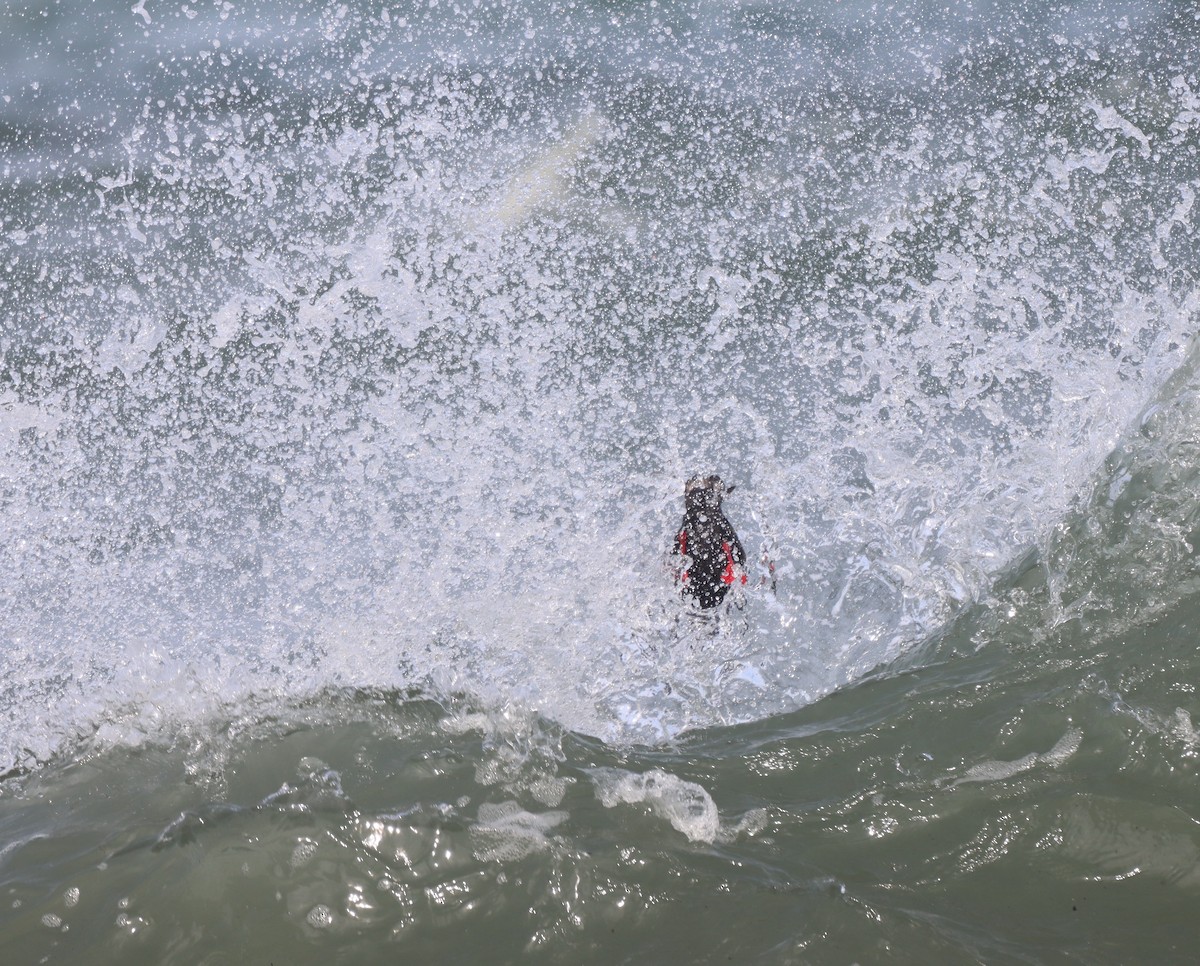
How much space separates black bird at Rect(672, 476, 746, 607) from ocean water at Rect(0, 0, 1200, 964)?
0.16 m

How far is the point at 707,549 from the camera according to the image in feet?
11.6

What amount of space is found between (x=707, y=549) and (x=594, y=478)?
1.27 meters

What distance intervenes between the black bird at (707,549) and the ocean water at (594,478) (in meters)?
0.16

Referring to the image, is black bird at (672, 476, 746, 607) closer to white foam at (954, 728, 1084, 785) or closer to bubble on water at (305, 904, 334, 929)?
white foam at (954, 728, 1084, 785)

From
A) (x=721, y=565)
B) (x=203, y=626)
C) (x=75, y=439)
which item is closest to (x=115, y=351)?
(x=75, y=439)

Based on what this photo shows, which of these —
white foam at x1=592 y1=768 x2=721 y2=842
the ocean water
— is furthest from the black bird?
white foam at x1=592 y1=768 x2=721 y2=842

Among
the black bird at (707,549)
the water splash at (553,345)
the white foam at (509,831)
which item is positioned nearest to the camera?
the white foam at (509,831)

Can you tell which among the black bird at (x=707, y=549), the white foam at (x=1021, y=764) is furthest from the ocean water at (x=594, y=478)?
the black bird at (x=707, y=549)

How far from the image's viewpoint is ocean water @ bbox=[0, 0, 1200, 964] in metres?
2.85

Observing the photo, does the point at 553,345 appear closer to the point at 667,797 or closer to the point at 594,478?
the point at 594,478

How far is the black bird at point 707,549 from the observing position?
347 centimetres

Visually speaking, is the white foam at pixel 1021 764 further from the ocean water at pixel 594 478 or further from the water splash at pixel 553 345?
the water splash at pixel 553 345

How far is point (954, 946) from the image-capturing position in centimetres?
259

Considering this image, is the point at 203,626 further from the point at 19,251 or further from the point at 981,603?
the point at 19,251
